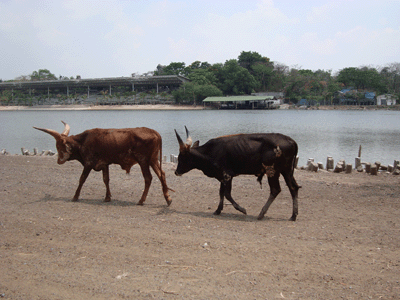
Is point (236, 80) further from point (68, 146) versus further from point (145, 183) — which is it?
point (145, 183)

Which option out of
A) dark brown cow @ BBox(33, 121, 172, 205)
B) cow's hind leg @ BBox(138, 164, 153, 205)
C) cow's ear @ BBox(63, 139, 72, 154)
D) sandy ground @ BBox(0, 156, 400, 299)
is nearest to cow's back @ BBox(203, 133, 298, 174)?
sandy ground @ BBox(0, 156, 400, 299)

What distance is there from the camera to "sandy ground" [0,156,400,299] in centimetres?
445

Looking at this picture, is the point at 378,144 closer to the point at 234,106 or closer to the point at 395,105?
the point at 234,106

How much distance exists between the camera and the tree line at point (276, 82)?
9462cm

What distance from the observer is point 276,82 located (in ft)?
340

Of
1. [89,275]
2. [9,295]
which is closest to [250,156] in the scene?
[89,275]

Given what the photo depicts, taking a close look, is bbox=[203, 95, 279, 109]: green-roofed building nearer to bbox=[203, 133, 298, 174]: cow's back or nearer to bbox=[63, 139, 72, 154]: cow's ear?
bbox=[63, 139, 72, 154]: cow's ear

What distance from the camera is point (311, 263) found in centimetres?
518

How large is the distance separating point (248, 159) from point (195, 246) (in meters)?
2.62

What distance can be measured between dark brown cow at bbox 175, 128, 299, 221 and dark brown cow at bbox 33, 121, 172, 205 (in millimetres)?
795

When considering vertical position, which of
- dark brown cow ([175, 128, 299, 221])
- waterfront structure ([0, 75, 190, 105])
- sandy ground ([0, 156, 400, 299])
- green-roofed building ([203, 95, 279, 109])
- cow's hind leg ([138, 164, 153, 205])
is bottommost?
sandy ground ([0, 156, 400, 299])

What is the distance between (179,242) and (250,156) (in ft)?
8.69

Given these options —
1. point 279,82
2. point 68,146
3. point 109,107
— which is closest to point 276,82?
point 279,82

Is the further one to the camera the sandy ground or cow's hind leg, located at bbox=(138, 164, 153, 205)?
cow's hind leg, located at bbox=(138, 164, 153, 205)
